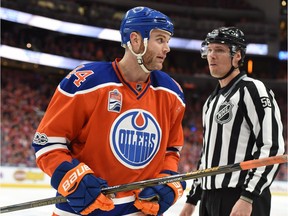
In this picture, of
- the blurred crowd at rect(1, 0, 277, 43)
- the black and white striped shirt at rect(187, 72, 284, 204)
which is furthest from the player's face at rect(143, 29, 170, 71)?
the blurred crowd at rect(1, 0, 277, 43)

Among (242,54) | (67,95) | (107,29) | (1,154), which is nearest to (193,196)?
(242,54)

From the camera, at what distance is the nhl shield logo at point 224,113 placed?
2.21 metres

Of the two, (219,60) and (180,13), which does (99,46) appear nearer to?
(180,13)

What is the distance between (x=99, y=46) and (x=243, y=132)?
513 inches

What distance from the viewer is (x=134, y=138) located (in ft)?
5.36

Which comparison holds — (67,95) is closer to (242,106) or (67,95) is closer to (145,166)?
(145,166)

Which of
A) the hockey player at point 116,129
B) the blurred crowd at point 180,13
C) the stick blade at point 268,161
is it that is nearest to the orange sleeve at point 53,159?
the hockey player at point 116,129

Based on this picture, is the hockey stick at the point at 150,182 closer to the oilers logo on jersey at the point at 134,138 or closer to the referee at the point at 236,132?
the oilers logo on jersey at the point at 134,138

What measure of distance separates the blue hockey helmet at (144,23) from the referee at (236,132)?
616 millimetres

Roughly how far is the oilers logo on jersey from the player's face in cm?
16

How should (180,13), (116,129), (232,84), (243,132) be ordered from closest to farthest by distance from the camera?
(116,129) < (243,132) < (232,84) < (180,13)

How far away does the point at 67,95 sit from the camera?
1.57 metres

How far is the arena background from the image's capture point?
466 inches

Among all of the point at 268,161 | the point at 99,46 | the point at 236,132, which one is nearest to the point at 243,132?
the point at 236,132
